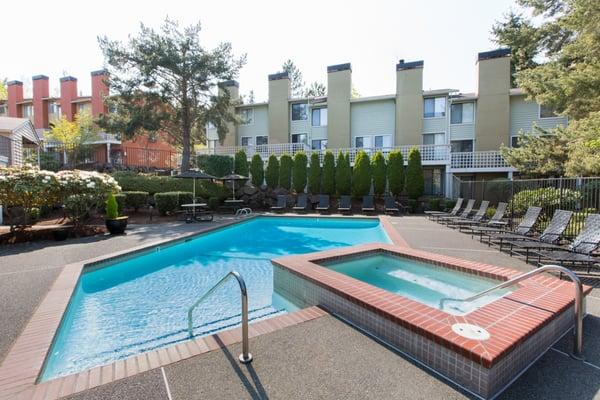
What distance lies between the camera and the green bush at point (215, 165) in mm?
21188

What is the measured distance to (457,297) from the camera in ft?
16.9

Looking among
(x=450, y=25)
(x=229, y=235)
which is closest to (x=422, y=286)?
(x=229, y=235)

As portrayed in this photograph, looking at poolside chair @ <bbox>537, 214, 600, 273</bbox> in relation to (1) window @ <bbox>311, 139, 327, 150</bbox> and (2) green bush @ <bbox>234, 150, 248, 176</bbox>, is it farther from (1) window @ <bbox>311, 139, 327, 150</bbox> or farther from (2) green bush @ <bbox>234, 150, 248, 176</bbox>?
(1) window @ <bbox>311, 139, 327, 150</bbox>

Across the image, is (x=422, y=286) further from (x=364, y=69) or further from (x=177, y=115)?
(x=364, y=69)

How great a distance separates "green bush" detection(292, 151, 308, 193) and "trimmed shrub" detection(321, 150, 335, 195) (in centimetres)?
131

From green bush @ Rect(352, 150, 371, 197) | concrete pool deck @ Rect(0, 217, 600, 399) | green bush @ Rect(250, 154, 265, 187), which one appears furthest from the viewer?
green bush @ Rect(250, 154, 265, 187)

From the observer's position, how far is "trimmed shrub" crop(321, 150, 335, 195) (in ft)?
64.7

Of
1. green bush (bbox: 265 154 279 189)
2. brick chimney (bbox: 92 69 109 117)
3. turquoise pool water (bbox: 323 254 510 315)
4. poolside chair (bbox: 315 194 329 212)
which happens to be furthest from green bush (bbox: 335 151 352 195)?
brick chimney (bbox: 92 69 109 117)

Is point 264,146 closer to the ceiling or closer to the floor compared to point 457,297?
closer to the ceiling

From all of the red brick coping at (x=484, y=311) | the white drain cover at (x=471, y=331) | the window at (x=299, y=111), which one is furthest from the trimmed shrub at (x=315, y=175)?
the white drain cover at (x=471, y=331)

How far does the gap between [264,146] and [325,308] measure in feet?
67.6

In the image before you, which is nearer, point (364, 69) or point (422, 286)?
point (422, 286)

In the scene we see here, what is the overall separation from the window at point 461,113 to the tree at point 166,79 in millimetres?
14675

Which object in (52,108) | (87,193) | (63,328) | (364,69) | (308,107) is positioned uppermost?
(364,69)
